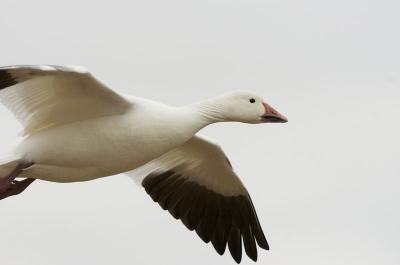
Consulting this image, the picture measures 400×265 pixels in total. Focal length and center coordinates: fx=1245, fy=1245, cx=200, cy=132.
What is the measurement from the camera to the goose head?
17.6 m

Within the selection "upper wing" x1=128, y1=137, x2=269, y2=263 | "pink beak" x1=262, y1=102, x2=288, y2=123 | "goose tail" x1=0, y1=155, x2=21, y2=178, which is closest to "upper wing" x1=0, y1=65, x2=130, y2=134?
"goose tail" x1=0, y1=155, x2=21, y2=178

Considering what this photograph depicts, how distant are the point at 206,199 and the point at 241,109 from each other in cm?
288

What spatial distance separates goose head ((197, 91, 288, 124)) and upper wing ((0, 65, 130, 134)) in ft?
4.33

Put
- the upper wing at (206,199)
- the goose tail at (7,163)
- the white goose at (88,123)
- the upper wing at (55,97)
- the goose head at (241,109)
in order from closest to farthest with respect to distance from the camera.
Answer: the upper wing at (55,97)
the white goose at (88,123)
the goose tail at (7,163)
the goose head at (241,109)
the upper wing at (206,199)

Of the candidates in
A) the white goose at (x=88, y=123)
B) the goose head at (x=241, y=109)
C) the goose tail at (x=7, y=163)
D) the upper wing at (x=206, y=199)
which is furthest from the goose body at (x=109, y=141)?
the upper wing at (x=206, y=199)

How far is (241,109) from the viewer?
17.8 m

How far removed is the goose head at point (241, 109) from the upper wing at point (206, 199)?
199 cm

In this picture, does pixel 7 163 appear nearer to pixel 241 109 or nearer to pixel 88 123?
pixel 88 123

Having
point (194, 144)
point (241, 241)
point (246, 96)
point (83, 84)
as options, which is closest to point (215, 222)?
point (241, 241)

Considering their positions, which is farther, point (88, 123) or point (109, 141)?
point (88, 123)

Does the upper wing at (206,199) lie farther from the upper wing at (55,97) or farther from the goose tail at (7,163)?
the goose tail at (7,163)

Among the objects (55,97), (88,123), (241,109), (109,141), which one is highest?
(55,97)

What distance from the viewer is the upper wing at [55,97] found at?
53.0ft

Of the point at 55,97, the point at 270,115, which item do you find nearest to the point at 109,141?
the point at 55,97
